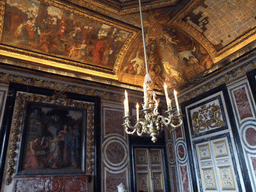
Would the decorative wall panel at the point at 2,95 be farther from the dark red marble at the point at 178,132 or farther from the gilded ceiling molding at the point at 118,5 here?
the dark red marble at the point at 178,132

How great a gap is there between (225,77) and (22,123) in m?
6.71

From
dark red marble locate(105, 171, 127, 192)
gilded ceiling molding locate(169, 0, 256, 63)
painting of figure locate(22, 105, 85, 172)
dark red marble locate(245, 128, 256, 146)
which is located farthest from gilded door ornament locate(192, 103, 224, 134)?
painting of figure locate(22, 105, 85, 172)

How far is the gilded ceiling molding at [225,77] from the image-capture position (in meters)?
6.43

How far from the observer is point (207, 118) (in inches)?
296

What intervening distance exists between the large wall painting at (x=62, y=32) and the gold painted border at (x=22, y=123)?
62.2 inches

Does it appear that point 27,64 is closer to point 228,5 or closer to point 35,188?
point 35,188

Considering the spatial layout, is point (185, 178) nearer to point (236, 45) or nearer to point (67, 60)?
point (236, 45)

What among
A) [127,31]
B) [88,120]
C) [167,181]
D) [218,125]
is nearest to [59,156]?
[88,120]

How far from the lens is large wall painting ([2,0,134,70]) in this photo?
623 centimetres

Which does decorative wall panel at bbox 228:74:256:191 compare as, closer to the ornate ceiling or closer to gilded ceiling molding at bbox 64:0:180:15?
the ornate ceiling

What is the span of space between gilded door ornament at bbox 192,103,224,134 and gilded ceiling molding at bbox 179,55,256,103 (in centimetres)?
72

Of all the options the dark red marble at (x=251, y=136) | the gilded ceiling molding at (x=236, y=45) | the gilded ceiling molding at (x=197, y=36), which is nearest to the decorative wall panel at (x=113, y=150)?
the gilded ceiling molding at (x=197, y=36)

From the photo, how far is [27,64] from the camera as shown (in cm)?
663

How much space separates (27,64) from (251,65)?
7.00 meters
